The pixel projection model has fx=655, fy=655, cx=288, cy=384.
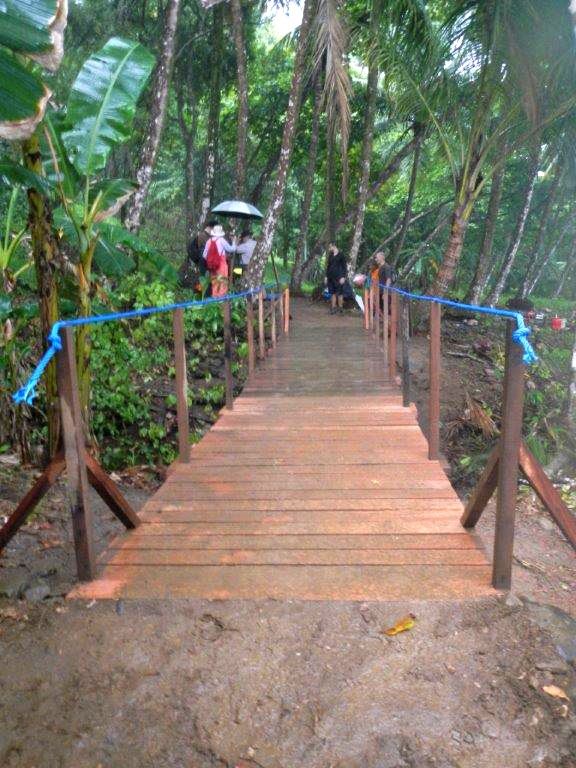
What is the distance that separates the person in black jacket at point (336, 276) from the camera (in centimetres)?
1461

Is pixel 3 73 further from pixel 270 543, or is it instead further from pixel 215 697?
pixel 215 697

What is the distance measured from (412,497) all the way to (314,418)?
218 centimetres

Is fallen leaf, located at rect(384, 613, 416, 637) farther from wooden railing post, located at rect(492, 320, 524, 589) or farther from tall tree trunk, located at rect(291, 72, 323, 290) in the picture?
tall tree trunk, located at rect(291, 72, 323, 290)

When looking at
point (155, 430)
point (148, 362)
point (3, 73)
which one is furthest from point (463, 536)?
point (148, 362)

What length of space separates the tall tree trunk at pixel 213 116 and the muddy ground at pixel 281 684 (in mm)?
13265

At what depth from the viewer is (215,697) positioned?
2203 millimetres

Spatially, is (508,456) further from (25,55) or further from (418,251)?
(418,251)

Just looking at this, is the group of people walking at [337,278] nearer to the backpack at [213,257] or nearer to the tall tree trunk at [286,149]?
the tall tree trunk at [286,149]

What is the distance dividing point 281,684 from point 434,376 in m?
2.69

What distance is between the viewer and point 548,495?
271 centimetres

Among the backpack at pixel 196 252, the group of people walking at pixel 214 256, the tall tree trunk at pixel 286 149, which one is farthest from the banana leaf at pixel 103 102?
the backpack at pixel 196 252

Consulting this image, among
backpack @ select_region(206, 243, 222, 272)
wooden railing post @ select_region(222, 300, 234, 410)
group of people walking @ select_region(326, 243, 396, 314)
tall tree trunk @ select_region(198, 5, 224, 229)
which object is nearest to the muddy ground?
wooden railing post @ select_region(222, 300, 234, 410)

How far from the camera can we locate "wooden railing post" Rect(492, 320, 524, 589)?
2670 millimetres

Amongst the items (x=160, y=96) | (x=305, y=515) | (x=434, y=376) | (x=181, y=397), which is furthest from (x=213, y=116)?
(x=305, y=515)
